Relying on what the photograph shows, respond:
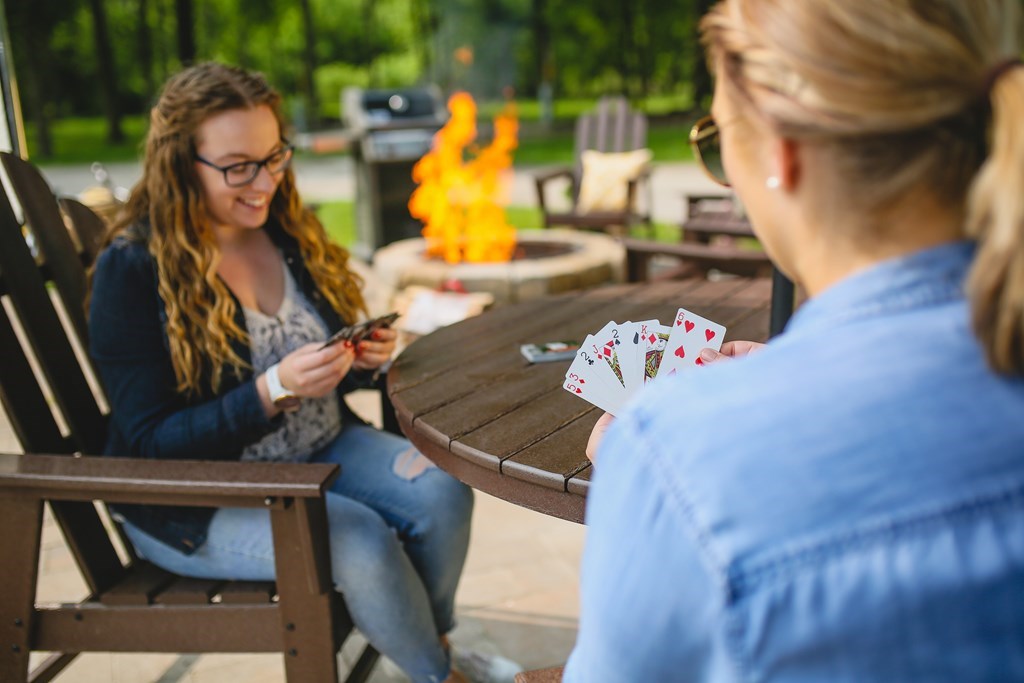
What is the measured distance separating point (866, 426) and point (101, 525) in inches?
73.0

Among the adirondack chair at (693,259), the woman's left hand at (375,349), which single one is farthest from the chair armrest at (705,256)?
the woman's left hand at (375,349)

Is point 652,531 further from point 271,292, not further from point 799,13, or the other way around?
point 271,292

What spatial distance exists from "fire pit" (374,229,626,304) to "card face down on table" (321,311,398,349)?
2250 mm

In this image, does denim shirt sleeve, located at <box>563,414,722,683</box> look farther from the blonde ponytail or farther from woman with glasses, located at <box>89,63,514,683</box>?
woman with glasses, located at <box>89,63,514,683</box>

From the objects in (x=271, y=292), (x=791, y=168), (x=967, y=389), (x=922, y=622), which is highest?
(x=791, y=168)

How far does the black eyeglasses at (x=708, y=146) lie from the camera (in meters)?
1.14

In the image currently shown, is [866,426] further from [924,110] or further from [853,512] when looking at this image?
[924,110]

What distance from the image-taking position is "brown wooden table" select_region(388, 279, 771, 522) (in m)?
1.51

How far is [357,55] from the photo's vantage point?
1438 inches

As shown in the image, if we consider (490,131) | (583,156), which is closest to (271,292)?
(583,156)

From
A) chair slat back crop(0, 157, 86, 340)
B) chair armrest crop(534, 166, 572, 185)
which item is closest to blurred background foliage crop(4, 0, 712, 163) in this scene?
chair armrest crop(534, 166, 572, 185)

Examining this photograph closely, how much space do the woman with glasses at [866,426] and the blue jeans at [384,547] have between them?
1201 millimetres

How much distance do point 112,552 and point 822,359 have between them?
182cm

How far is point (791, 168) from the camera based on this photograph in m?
0.78
